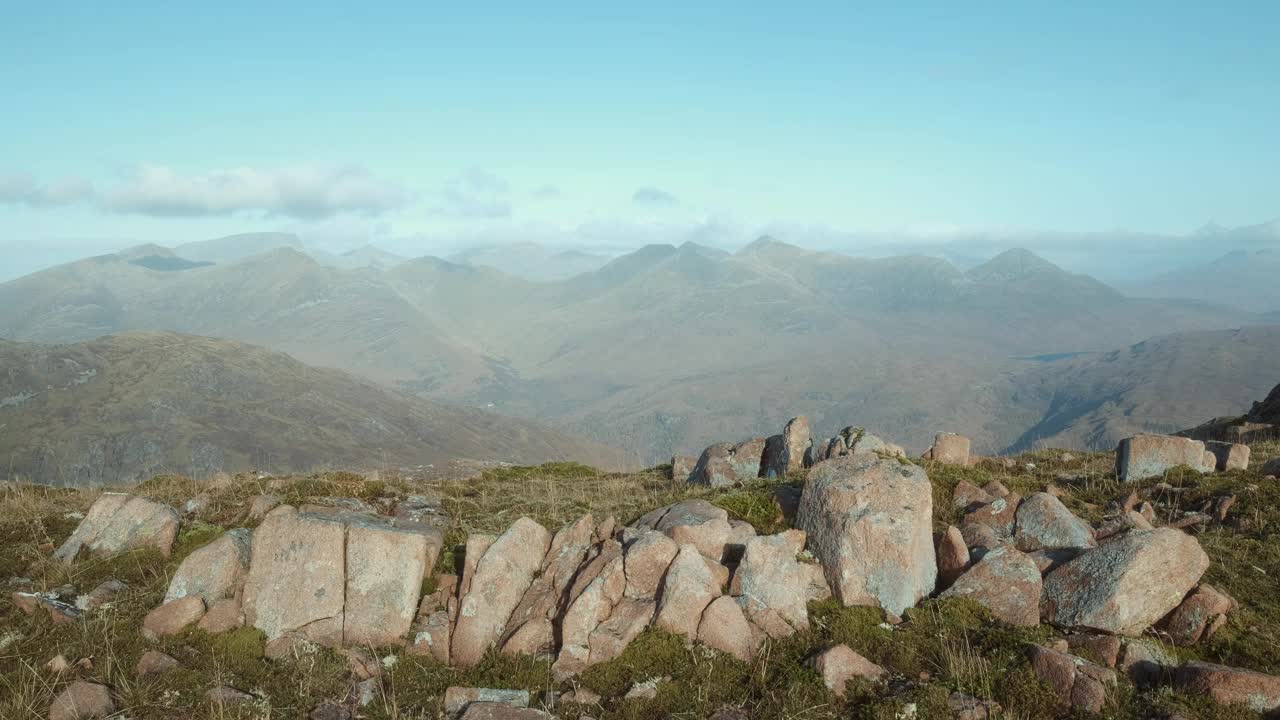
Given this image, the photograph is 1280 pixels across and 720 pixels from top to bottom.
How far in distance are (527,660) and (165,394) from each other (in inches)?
8921

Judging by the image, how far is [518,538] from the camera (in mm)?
12266

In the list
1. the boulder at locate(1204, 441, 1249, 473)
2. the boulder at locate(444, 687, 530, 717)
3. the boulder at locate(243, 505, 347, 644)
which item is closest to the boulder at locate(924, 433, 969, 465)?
the boulder at locate(1204, 441, 1249, 473)

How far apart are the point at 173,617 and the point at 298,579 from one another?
76.2 inches

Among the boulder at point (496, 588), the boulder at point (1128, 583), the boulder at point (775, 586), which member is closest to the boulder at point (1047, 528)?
the boulder at point (1128, 583)

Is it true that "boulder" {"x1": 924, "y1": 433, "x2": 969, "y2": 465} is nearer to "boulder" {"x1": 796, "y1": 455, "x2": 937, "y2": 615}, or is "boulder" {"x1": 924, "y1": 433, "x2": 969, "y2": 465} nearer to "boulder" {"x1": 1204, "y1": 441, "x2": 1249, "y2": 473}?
"boulder" {"x1": 1204, "y1": 441, "x2": 1249, "y2": 473}

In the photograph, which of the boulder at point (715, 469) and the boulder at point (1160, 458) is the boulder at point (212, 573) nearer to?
the boulder at point (715, 469)

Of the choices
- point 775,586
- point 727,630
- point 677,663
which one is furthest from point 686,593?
point 775,586

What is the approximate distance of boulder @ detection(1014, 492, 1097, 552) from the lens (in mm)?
12602

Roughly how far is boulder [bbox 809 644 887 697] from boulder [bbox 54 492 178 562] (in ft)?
40.5

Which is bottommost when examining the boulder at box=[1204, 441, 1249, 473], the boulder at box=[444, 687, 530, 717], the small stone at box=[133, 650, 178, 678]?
the boulder at box=[1204, 441, 1249, 473]

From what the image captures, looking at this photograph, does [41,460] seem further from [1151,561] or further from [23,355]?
[1151,561]

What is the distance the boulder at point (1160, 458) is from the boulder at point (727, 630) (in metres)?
13.6

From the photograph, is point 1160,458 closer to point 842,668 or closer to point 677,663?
point 842,668

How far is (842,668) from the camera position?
9.64 m
